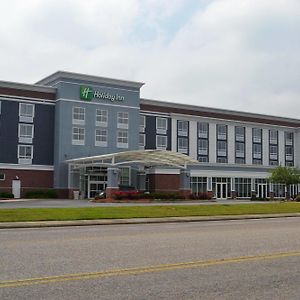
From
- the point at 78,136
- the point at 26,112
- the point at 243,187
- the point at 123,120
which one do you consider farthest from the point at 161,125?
the point at 26,112

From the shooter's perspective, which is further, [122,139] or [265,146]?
[265,146]

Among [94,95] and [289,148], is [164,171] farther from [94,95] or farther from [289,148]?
[289,148]

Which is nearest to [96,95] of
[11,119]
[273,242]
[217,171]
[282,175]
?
[11,119]

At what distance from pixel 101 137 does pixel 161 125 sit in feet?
34.4

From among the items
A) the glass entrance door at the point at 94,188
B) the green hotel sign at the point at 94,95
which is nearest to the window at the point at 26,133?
the green hotel sign at the point at 94,95

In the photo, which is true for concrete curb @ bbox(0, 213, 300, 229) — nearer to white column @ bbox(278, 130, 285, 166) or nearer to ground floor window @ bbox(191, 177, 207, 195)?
ground floor window @ bbox(191, 177, 207, 195)

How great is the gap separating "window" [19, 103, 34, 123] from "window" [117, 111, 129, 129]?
10.6 metres

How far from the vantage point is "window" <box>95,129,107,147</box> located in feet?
212

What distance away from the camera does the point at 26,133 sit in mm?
61812

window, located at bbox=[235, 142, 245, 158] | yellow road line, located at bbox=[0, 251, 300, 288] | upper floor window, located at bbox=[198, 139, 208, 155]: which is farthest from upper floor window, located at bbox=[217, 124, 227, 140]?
yellow road line, located at bbox=[0, 251, 300, 288]

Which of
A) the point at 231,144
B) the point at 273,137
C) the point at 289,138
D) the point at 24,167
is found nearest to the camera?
the point at 24,167

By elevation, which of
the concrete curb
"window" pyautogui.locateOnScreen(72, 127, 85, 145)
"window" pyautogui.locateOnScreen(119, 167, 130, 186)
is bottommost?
the concrete curb

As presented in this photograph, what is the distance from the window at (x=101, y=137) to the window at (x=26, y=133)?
305 inches

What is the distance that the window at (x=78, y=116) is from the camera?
63.2 metres
